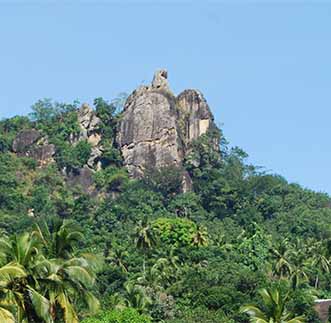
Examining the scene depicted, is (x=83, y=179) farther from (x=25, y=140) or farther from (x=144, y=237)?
(x=144, y=237)

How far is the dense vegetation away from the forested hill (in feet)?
0.57

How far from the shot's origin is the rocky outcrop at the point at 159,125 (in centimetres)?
12562

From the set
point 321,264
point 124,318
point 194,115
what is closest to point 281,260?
point 321,264

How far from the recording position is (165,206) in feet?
388

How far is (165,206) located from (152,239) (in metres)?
31.5

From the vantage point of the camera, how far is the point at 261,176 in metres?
125

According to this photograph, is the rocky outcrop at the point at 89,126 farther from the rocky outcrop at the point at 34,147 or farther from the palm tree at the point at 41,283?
the palm tree at the point at 41,283

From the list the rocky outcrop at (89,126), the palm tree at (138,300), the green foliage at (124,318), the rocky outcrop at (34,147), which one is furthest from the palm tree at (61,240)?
the rocky outcrop at (89,126)

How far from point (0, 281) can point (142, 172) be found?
96.7 metres

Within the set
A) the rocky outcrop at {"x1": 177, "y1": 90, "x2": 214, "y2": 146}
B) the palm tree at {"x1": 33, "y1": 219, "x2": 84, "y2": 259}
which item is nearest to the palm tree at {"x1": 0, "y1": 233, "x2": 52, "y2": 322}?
the palm tree at {"x1": 33, "y1": 219, "x2": 84, "y2": 259}

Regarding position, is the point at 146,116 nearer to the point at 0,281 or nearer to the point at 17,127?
the point at 17,127

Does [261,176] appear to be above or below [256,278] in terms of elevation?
above

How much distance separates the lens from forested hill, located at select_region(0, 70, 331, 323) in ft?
222

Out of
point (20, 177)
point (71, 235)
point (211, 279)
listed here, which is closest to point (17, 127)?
point (20, 177)
